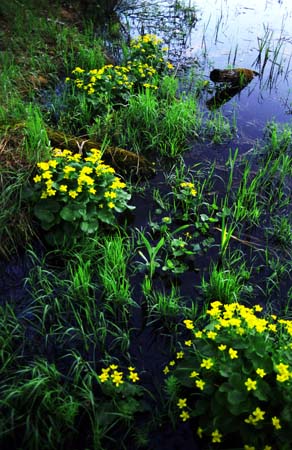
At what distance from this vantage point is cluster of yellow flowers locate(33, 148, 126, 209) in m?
3.56

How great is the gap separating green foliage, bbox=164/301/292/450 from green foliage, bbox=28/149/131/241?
1563mm

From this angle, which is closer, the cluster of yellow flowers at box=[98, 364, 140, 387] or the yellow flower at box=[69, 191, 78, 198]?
the cluster of yellow flowers at box=[98, 364, 140, 387]

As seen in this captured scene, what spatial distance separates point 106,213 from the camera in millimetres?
3791

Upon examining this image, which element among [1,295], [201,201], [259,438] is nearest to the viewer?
[259,438]

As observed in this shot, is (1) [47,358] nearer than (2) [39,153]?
Yes

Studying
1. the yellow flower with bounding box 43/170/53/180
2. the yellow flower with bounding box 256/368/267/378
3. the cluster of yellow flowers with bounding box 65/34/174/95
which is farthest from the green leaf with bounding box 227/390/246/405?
the cluster of yellow flowers with bounding box 65/34/174/95

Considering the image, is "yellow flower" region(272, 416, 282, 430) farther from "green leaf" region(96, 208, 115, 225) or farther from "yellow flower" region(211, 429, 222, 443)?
"green leaf" region(96, 208, 115, 225)

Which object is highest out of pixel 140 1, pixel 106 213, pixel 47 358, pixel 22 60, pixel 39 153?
pixel 140 1

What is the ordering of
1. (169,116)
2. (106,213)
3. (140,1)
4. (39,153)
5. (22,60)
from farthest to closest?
(140,1) → (22,60) → (169,116) → (39,153) → (106,213)

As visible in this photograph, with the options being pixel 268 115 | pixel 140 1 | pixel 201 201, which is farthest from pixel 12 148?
pixel 140 1

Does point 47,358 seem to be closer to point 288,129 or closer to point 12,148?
point 12,148

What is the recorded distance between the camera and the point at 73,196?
3.51m

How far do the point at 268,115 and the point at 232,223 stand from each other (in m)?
2.88

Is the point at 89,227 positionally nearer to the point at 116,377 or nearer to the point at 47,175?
the point at 47,175
